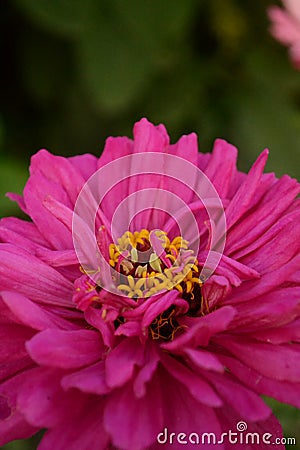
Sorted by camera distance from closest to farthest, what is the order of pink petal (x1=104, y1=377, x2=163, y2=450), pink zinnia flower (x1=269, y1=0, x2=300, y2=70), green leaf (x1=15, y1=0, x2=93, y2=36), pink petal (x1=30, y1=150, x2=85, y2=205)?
pink petal (x1=104, y1=377, x2=163, y2=450) → pink petal (x1=30, y1=150, x2=85, y2=205) → pink zinnia flower (x1=269, y1=0, x2=300, y2=70) → green leaf (x1=15, y1=0, x2=93, y2=36)

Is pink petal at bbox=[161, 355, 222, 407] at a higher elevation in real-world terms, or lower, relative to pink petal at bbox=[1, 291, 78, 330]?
lower

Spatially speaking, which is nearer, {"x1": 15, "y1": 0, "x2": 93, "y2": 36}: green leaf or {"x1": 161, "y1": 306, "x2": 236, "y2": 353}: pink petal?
{"x1": 161, "y1": 306, "x2": 236, "y2": 353}: pink petal

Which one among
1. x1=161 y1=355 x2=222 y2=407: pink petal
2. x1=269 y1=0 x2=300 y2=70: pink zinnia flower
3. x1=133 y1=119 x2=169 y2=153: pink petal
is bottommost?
x1=161 y1=355 x2=222 y2=407: pink petal

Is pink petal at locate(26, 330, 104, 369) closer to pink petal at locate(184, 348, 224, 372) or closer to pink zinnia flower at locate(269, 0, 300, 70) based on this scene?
pink petal at locate(184, 348, 224, 372)

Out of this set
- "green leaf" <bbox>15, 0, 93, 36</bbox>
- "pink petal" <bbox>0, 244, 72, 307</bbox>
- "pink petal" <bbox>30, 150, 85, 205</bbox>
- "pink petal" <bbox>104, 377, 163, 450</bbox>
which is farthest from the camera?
"green leaf" <bbox>15, 0, 93, 36</bbox>

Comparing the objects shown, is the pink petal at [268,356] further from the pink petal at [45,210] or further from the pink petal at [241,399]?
the pink petal at [45,210]

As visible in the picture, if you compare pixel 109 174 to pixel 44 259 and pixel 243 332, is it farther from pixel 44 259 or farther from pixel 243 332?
pixel 243 332

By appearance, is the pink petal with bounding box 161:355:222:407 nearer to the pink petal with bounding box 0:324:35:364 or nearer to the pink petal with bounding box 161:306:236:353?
the pink petal with bounding box 161:306:236:353

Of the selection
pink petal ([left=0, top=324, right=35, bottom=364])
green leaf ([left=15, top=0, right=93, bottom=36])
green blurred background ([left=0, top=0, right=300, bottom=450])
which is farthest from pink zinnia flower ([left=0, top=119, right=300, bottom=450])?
green leaf ([left=15, top=0, right=93, bottom=36])
